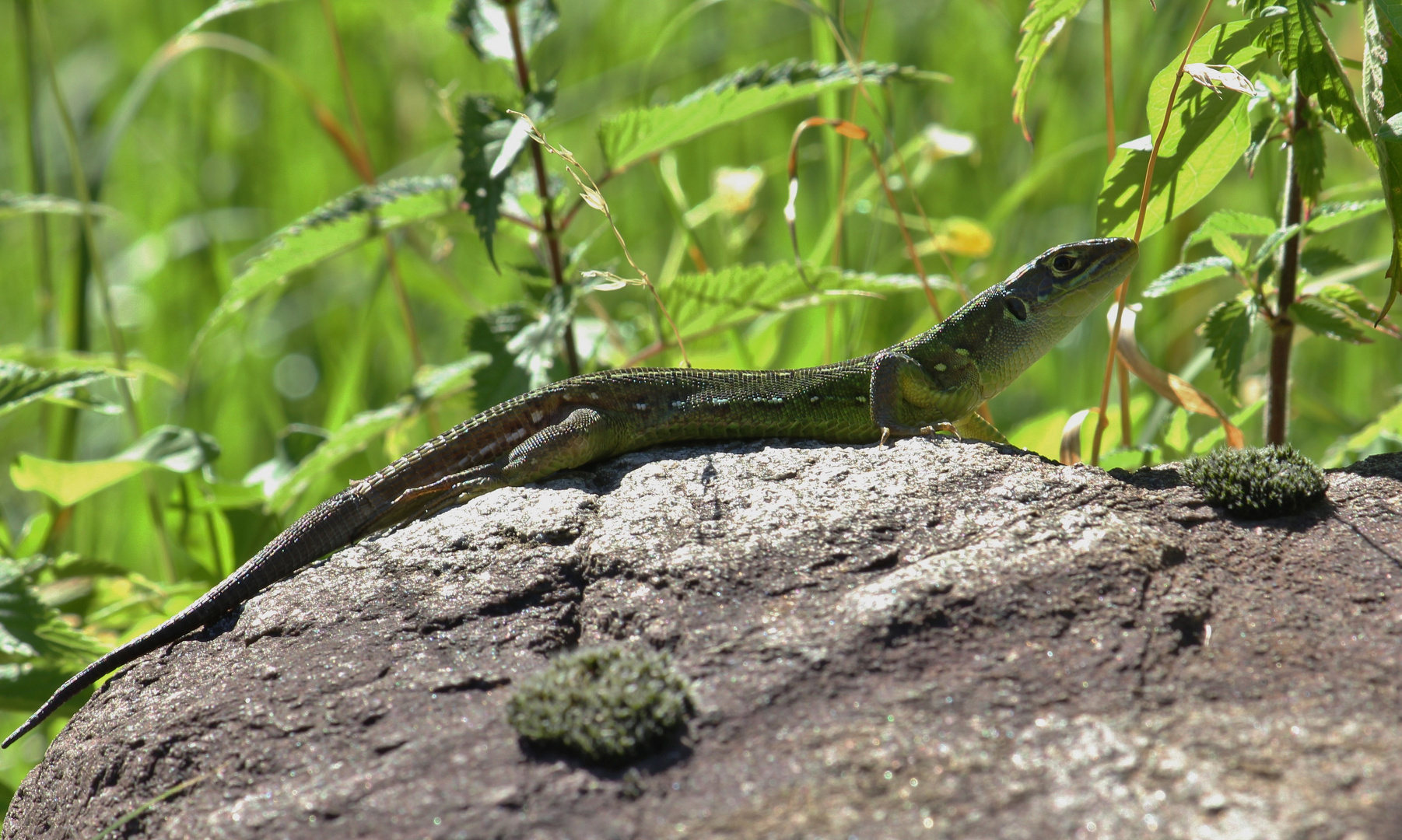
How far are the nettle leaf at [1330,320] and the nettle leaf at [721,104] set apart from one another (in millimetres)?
1809

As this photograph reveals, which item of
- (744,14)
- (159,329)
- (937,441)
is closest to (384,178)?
(159,329)

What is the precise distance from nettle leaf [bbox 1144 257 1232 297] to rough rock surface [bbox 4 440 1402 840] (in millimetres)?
793

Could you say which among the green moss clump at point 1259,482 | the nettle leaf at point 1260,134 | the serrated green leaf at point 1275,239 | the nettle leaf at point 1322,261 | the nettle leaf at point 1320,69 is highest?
the nettle leaf at point 1320,69

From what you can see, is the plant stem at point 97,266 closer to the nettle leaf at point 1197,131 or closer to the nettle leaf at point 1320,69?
the nettle leaf at point 1197,131

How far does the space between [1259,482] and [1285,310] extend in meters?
1.10

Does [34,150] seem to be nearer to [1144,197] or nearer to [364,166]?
[364,166]

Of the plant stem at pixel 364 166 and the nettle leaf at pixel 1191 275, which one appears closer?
the nettle leaf at pixel 1191 275

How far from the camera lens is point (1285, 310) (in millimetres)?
4254

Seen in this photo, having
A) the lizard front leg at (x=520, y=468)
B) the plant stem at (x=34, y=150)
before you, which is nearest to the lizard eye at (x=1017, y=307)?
the lizard front leg at (x=520, y=468)

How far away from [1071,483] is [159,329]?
21.5ft

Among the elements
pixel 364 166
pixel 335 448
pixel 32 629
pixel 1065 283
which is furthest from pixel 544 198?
pixel 32 629

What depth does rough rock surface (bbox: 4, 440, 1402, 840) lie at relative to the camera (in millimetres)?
2422

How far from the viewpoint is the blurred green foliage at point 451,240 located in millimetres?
4609

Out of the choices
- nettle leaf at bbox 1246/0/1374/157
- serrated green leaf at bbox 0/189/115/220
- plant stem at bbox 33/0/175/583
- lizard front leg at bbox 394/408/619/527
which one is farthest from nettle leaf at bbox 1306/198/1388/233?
plant stem at bbox 33/0/175/583
